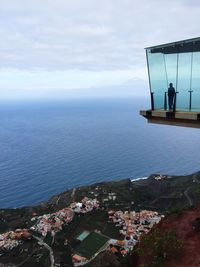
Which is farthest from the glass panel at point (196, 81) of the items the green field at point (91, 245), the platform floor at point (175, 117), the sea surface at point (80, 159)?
the sea surface at point (80, 159)

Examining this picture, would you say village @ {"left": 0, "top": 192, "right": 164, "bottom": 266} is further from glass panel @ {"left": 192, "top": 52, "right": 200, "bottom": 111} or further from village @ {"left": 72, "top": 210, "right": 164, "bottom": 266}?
glass panel @ {"left": 192, "top": 52, "right": 200, "bottom": 111}

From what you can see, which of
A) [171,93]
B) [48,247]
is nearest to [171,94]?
[171,93]

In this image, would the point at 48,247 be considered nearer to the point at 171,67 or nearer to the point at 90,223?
the point at 90,223

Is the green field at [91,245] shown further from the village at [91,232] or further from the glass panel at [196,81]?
the glass panel at [196,81]

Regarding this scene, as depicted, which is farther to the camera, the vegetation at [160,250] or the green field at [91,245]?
the green field at [91,245]

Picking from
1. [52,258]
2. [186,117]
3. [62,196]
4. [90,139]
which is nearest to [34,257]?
[52,258]

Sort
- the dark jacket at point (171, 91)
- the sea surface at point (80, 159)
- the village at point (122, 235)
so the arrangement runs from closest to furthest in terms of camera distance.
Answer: the dark jacket at point (171, 91) → the village at point (122, 235) → the sea surface at point (80, 159)
